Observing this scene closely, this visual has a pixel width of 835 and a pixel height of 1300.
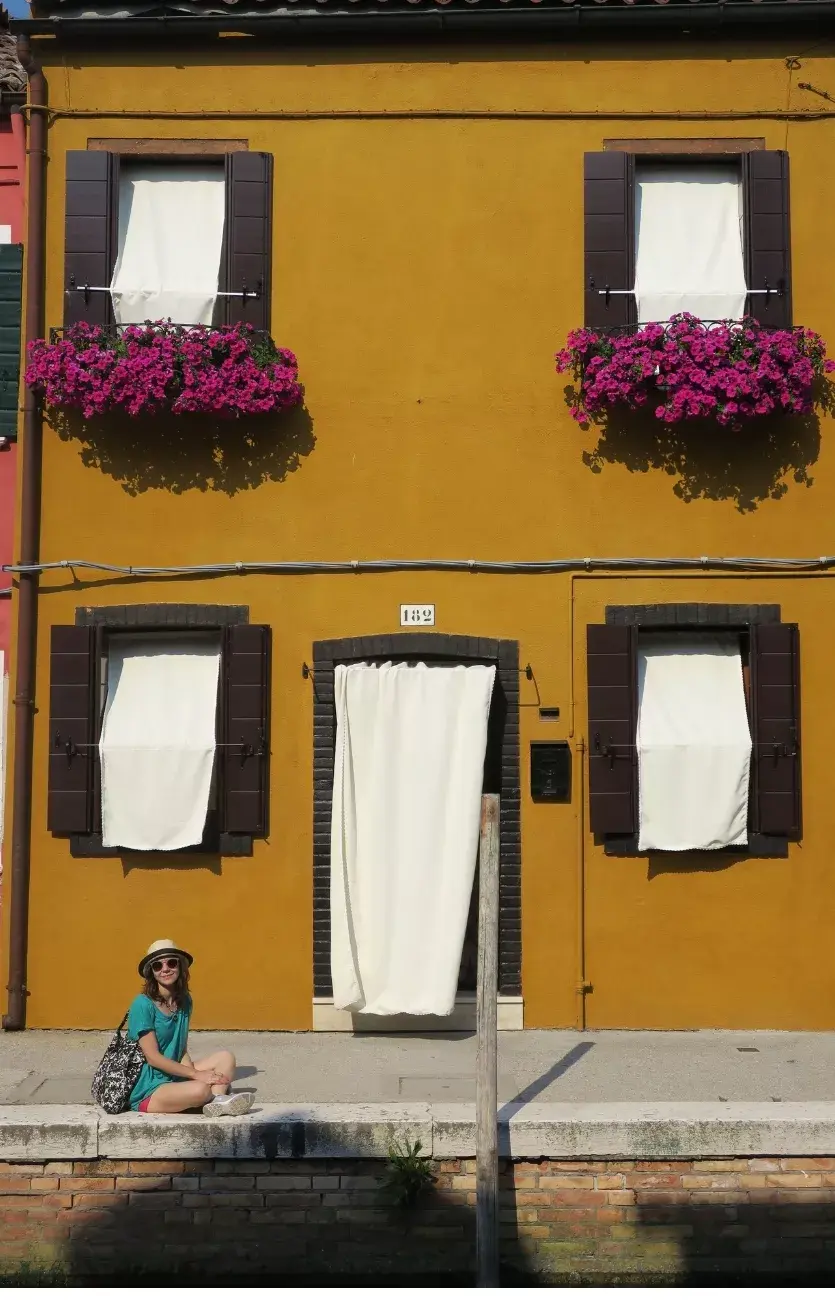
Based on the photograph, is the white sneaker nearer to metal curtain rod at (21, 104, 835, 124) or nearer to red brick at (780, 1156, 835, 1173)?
red brick at (780, 1156, 835, 1173)

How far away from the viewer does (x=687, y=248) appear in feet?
31.3

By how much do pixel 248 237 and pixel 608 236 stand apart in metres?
2.52

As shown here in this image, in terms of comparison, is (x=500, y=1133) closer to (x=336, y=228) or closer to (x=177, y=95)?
(x=336, y=228)

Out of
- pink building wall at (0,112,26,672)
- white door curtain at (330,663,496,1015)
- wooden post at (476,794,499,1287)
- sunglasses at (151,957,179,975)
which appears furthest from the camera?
pink building wall at (0,112,26,672)

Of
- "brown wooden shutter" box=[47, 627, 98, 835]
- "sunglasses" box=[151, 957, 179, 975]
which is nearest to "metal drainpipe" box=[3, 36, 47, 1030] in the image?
"brown wooden shutter" box=[47, 627, 98, 835]

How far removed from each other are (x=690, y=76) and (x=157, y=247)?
13.1 feet

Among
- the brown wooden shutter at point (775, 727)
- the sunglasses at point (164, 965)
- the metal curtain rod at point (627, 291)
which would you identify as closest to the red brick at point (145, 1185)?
the sunglasses at point (164, 965)

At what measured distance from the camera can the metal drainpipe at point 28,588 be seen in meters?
9.20

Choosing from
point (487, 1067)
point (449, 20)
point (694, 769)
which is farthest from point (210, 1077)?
point (449, 20)

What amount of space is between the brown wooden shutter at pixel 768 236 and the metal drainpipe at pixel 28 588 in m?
4.98

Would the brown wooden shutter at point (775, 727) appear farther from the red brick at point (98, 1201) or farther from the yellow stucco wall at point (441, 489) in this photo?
the red brick at point (98, 1201)

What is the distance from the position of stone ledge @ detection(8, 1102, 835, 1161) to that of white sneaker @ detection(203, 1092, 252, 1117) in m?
0.06

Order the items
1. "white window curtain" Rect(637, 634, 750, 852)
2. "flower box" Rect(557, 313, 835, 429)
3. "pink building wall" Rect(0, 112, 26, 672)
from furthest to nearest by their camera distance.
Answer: "pink building wall" Rect(0, 112, 26, 672)
"white window curtain" Rect(637, 634, 750, 852)
"flower box" Rect(557, 313, 835, 429)

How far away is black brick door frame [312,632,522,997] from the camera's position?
920 cm
